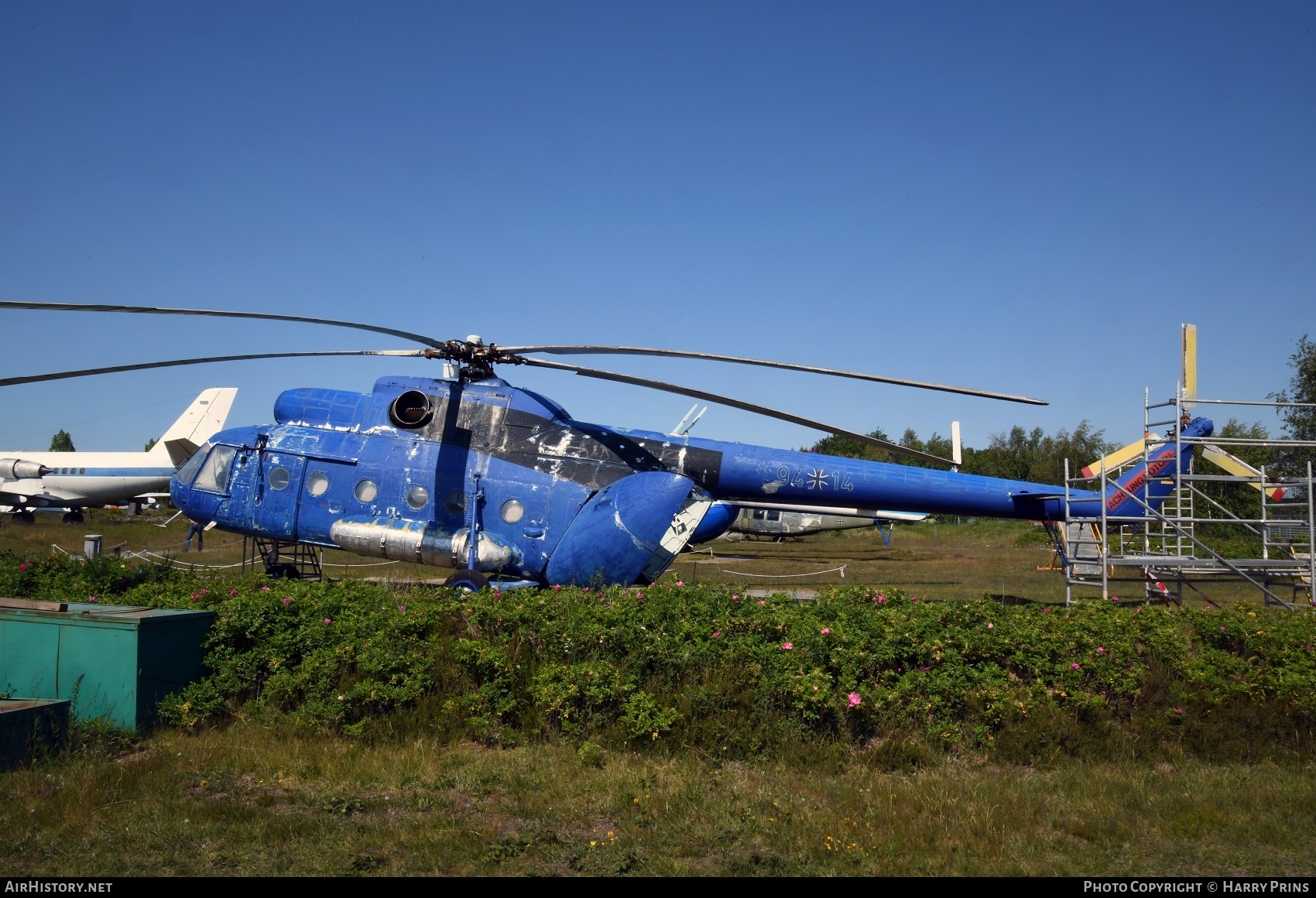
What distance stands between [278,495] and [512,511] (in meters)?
4.13

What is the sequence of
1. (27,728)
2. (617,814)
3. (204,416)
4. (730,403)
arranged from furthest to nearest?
(204,416) < (730,403) < (27,728) < (617,814)

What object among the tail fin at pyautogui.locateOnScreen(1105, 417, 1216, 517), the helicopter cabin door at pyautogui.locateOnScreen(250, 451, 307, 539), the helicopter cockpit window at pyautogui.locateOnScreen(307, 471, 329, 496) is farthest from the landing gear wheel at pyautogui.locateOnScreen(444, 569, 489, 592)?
the tail fin at pyautogui.locateOnScreen(1105, 417, 1216, 517)

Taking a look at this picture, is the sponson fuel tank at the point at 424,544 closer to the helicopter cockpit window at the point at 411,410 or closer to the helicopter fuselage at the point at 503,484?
the helicopter fuselage at the point at 503,484

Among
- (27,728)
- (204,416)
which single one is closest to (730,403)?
(27,728)

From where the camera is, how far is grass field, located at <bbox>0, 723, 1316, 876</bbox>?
4969 millimetres

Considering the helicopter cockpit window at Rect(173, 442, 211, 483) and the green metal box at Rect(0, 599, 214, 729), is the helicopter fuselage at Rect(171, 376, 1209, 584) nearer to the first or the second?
the helicopter cockpit window at Rect(173, 442, 211, 483)

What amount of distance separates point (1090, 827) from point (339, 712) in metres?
5.85

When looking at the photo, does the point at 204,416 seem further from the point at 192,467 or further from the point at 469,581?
the point at 469,581

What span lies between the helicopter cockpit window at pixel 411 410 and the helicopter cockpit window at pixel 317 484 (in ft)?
4.82

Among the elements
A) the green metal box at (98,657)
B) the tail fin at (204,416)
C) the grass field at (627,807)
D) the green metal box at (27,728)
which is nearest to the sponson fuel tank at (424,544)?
the green metal box at (98,657)

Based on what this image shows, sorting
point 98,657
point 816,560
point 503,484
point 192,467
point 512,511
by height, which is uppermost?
point 192,467

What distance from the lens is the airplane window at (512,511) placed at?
13445 millimetres

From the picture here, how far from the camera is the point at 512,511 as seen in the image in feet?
44.2

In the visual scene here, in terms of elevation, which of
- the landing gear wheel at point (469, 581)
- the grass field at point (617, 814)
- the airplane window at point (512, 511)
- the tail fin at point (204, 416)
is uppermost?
the tail fin at point (204, 416)
